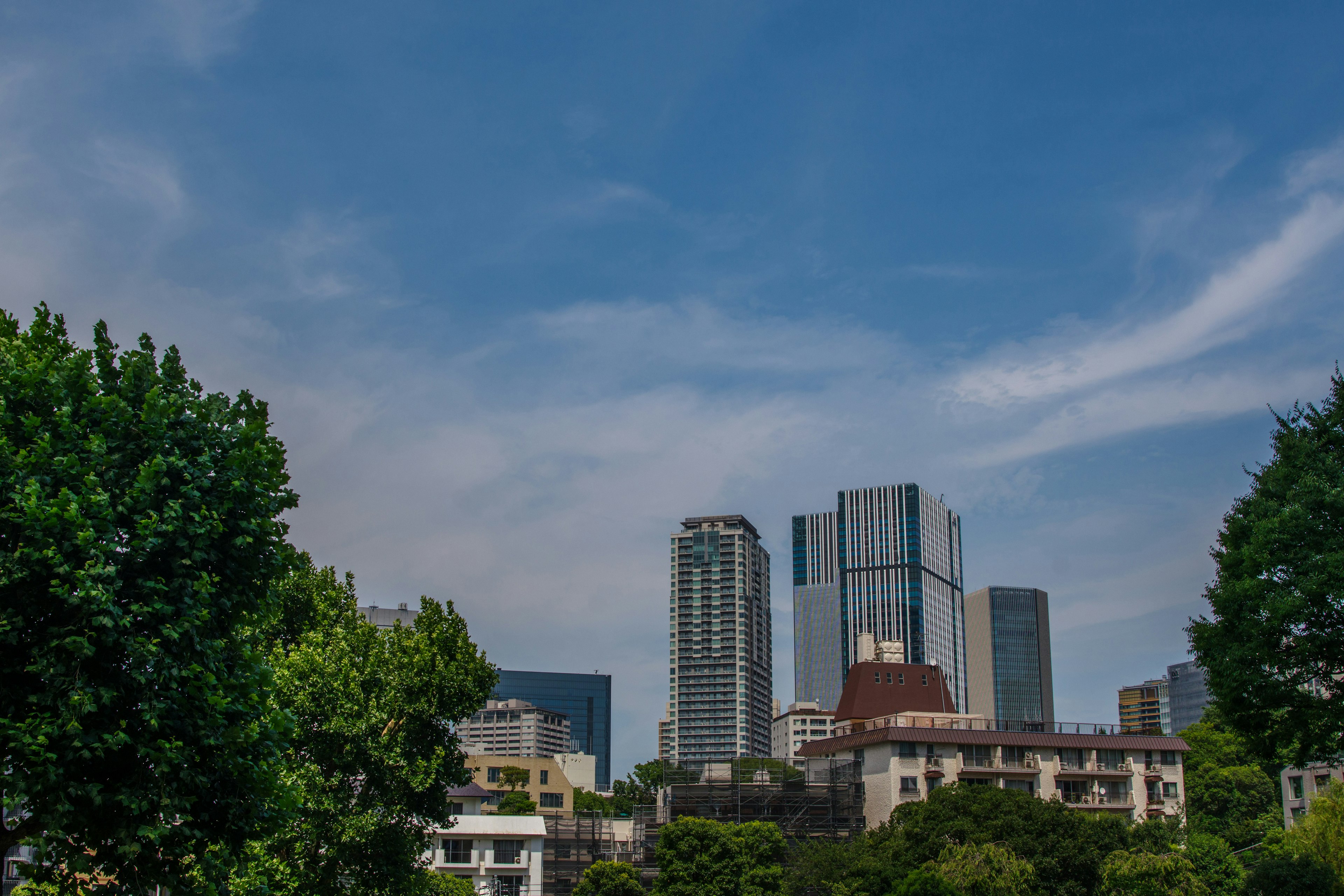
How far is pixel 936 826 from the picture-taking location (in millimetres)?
58500

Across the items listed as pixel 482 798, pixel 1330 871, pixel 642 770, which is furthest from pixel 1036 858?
pixel 642 770

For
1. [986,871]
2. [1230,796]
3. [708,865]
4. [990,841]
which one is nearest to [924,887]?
[986,871]

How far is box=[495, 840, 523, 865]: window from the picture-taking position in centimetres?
6994

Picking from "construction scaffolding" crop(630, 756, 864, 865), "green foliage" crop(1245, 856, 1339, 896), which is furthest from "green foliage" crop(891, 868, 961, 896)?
"construction scaffolding" crop(630, 756, 864, 865)

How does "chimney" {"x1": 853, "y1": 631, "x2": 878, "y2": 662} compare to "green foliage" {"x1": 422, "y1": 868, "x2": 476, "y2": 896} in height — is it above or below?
above

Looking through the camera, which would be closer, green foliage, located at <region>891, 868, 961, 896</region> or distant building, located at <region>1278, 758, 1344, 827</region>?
green foliage, located at <region>891, 868, 961, 896</region>

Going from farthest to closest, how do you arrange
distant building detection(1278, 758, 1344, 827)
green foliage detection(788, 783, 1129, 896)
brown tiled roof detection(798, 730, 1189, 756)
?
brown tiled roof detection(798, 730, 1189, 756) → distant building detection(1278, 758, 1344, 827) → green foliage detection(788, 783, 1129, 896)

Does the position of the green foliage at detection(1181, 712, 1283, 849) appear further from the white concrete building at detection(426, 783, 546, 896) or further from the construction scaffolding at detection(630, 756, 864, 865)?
the white concrete building at detection(426, 783, 546, 896)

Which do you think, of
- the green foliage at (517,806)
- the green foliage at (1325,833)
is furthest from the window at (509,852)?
the green foliage at (1325,833)

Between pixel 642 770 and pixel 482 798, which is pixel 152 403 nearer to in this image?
pixel 482 798

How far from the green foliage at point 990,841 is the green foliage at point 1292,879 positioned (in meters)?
12.9

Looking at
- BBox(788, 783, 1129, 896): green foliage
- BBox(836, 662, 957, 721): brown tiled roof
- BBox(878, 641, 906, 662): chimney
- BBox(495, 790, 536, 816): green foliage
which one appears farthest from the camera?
BBox(878, 641, 906, 662): chimney

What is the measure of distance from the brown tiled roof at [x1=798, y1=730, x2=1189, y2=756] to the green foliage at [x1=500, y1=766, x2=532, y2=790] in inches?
1554

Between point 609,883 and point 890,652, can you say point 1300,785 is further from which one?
point 609,883
